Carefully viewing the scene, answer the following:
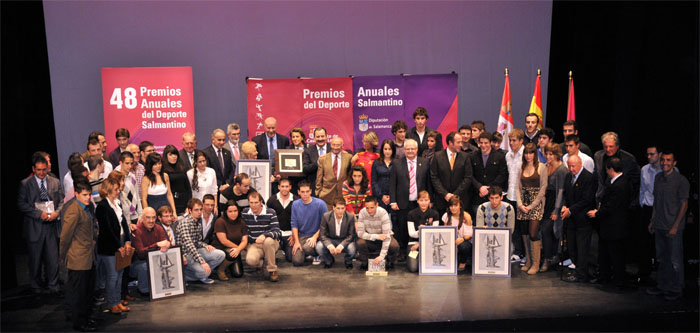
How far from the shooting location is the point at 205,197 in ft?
21.5

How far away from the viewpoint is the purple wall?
9.11m

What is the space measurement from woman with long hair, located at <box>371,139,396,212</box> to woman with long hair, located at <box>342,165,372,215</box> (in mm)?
124

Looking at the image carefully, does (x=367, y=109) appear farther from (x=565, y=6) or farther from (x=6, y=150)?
(x=6, y=150)

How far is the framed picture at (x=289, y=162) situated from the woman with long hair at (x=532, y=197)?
2.84 metres

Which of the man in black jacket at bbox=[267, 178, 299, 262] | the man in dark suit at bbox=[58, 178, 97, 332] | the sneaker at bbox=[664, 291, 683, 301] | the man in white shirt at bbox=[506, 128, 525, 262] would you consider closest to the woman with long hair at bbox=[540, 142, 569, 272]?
the man in white shirt at bbox=[506, 128, 525, 262]

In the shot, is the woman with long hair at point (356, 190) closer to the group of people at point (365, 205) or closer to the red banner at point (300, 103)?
the group of people at point (365, 205)

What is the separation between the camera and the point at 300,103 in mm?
8922

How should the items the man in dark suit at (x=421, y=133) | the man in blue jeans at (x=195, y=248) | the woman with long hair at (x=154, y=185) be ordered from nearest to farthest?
the man in blue jeans at (x=195, y=248)
the woman with long hair at (x=154, y=185)
the man in dark suit at (x=421, y=133)

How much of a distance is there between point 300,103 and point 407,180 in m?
2.73

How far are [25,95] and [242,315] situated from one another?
14.2 ft

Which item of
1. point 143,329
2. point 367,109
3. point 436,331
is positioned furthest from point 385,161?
point 143,329

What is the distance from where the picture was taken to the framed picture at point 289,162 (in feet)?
24.7

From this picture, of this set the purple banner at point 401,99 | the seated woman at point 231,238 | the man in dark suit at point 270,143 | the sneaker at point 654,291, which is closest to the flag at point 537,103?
the purple banner at point 401,99

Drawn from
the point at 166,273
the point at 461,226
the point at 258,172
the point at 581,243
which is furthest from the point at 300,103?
the point at 581,243
